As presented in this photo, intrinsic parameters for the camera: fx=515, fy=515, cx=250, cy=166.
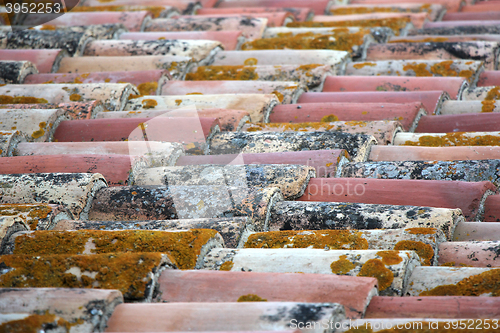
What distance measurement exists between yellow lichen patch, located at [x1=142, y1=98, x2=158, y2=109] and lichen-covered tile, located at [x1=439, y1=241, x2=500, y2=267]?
6.66ft

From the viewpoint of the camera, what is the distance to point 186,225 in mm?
2111

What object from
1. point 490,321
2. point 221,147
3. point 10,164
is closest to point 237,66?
point 221,147

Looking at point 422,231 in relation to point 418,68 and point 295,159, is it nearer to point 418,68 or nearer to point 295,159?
point 295,159

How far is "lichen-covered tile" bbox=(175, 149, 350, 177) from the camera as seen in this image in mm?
2594

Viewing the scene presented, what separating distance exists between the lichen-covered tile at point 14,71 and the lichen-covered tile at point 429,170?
2.46 meters

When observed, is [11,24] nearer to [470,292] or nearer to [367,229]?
[367,229]

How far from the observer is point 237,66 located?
3865 mm

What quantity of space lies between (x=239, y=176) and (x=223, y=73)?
5.07 feet

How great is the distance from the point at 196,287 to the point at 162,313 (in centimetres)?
18

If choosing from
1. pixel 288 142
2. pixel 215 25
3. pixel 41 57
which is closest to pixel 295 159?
pixel 288 142

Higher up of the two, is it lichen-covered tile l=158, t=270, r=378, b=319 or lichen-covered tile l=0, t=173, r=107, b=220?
lichen-covered tile l=158, t=270, r=378, b=319

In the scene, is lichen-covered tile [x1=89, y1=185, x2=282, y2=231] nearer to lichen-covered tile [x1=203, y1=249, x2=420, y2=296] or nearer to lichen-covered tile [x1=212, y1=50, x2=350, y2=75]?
lichen-covered tile [x1=203, y1=249, x2=420, y2=296]

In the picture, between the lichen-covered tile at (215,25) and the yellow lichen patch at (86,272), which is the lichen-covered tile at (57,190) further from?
the lichen-covered tile at (215,25)

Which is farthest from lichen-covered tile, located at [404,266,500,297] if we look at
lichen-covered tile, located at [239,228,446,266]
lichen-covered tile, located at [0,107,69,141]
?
lichen-covered tile, located at [0,107,69,141]
